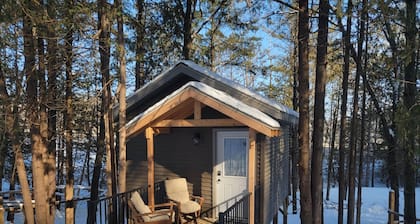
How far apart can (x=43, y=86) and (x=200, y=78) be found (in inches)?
143

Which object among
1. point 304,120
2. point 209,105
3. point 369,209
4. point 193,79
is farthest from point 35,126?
point 369,209

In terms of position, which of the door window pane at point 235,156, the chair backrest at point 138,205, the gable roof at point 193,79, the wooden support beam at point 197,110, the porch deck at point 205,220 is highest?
the gable roof at point 193,79

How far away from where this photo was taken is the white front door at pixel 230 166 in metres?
7.37

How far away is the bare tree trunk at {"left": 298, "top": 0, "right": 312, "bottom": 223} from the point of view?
6059 millimetres

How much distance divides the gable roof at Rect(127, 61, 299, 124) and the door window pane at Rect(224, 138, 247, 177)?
975mm

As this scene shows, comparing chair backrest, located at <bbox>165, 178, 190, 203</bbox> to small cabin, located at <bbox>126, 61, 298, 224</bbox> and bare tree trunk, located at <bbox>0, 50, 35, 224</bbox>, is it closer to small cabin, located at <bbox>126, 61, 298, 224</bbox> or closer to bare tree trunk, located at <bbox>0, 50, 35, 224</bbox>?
small cabin, located at <bbox>126, 61, 298, 224</bbox>

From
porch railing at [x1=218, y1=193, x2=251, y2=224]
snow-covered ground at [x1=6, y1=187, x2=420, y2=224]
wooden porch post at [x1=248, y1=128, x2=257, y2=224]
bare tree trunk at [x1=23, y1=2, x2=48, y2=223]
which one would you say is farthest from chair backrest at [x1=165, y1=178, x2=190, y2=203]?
snow-covered ground at [x1=6, y1=187, x2=420, y2=224]

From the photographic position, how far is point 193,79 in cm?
809

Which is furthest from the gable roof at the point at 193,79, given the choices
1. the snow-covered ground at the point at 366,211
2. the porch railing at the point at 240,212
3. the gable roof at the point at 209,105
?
the snow-covered ground at the point at 366,211

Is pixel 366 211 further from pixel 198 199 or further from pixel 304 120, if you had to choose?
pixel 304 120

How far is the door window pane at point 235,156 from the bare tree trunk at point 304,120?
1.56 metres

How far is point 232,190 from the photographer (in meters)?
7.45

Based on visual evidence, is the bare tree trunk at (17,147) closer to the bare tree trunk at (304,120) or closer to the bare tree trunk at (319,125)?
the bare tree trunk at (304,120)

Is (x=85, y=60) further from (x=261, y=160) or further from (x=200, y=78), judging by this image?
(x=261, y=160)
